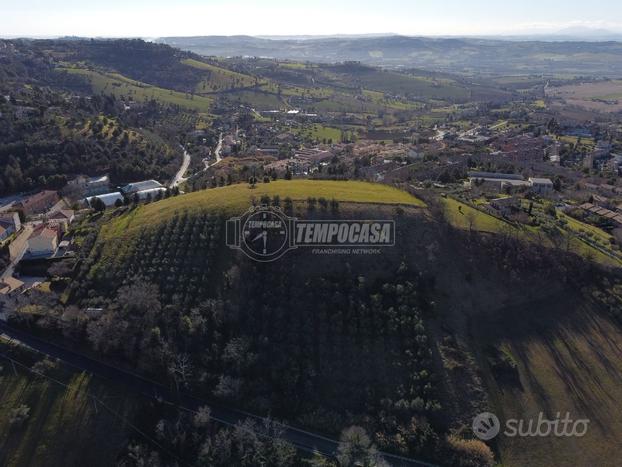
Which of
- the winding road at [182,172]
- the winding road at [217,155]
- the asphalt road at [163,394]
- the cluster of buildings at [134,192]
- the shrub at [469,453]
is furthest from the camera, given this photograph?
the winding road at [217,155]

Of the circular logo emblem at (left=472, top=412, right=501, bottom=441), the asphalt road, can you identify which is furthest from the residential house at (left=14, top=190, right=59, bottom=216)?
the circular logo emblem at (left=472, top=412, right=501, bottom=441)

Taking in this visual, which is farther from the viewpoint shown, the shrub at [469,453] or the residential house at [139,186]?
the residential house at [139,186]

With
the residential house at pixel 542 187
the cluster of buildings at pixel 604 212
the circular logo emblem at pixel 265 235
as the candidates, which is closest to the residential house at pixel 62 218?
the circular logo emblem at pixel 265 235

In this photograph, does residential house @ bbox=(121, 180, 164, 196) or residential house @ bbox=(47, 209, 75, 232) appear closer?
residential house @ bbox=(47, 209, 75, 232)

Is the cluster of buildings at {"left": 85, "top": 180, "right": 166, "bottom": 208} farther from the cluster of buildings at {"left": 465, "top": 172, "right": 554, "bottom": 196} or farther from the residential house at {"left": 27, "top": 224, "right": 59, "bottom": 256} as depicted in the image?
the cluster of buildings at {"left": 465, "top": 172, "right": 554, "bottom": 196}

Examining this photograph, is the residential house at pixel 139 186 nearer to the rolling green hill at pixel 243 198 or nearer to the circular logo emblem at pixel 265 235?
the rolling green hill at pixel 243 198

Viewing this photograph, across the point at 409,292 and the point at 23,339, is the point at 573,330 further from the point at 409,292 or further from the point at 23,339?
the point at 23,339

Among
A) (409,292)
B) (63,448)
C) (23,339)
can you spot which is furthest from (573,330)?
(23,339)
